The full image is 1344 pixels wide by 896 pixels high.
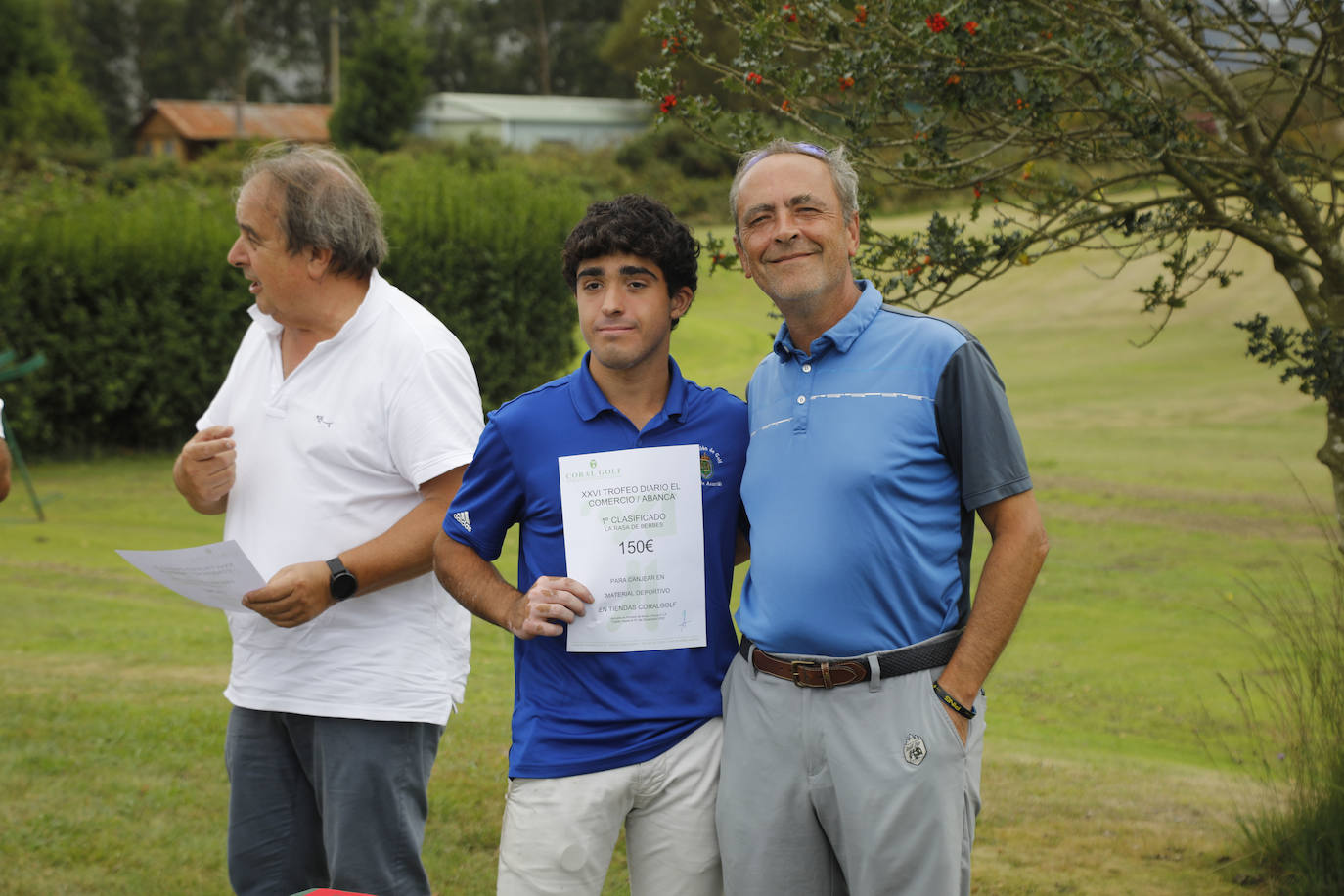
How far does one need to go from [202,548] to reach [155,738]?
4.42 m

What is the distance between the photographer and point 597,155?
47.3 meters

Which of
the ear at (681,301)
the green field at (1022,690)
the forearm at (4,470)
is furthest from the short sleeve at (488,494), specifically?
the green field at (1022,690)

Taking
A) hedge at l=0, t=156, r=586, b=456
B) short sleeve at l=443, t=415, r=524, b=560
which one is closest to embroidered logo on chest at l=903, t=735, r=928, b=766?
short sleeve at l=443, t=415, r=524, b=560

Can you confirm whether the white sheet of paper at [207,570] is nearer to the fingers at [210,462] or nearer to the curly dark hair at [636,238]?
the fingers at [210,462]

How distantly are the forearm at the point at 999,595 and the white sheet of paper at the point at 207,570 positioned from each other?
1624 mm

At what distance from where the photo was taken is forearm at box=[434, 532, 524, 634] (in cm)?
290

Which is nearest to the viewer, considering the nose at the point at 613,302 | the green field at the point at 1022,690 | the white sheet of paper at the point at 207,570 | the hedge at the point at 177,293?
the nose at the point at 613,302

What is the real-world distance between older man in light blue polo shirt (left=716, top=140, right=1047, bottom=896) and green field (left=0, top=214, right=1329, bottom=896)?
109 inches

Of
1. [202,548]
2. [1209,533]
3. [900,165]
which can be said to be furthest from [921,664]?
[1209,533]

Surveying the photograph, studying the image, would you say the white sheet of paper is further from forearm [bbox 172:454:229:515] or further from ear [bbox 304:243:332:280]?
ear [bbox 304:243:332:280]

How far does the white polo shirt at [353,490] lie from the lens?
319 centimetres

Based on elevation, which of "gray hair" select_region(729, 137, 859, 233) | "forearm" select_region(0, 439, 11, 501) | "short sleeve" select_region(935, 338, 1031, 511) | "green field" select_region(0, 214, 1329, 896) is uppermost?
"gray hair" select_region(729, 137, 859, 233)

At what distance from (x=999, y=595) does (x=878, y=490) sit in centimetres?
33

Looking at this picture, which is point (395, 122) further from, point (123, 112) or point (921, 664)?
point (921, 664)
